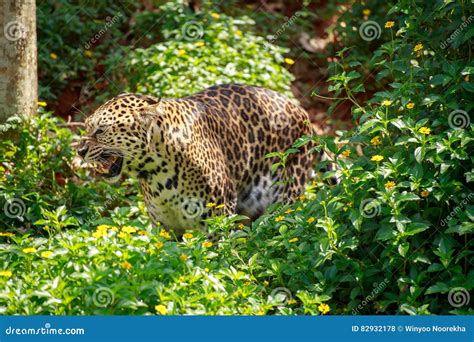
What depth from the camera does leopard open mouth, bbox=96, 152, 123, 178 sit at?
790cm

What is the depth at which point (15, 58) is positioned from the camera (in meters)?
9.37

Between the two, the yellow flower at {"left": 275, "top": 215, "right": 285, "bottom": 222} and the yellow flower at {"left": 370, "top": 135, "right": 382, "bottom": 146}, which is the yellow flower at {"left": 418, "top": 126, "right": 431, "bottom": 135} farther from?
the yellow flower at {"left": 275, "top": 215, "right": 285, "bottom": 222}

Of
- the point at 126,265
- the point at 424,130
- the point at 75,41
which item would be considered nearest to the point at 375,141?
the point at 424,130

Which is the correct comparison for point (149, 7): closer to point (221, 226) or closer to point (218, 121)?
point (218, 121)

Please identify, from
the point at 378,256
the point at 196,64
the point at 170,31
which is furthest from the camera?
the point at 170,31

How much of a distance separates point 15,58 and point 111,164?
85.0 inches

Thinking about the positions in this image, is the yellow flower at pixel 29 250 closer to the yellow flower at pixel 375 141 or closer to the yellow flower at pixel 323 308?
the yellow flower at pixel 323 308

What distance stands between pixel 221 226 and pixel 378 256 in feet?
4.07

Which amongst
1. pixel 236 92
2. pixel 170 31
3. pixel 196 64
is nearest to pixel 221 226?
pixel 236 92

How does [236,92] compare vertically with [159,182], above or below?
above

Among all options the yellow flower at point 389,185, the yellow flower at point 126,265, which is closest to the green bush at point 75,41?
the yellow flower at point 126,265

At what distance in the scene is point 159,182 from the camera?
8102mm

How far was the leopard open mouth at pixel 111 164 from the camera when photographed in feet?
25.9

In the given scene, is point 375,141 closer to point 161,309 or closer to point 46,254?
point 161,309
